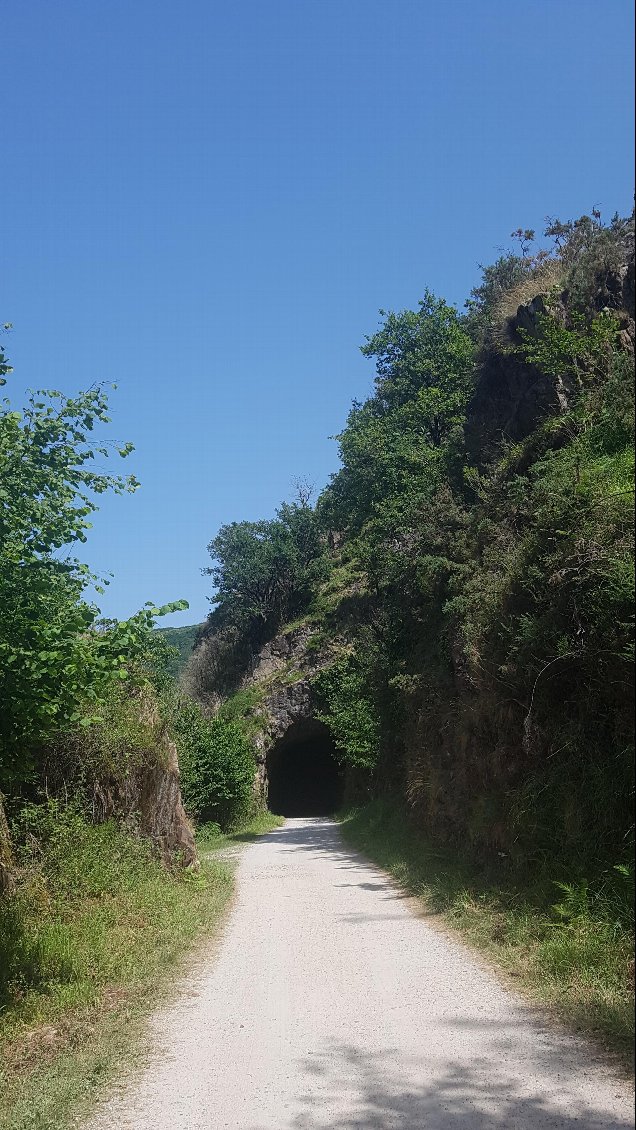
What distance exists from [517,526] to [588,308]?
209 inches

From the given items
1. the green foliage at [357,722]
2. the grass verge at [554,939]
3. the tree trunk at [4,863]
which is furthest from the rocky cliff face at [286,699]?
the tree trunk at [4,863]

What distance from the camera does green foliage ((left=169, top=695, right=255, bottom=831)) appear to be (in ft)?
80.2

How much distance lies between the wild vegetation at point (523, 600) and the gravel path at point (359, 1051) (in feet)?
2.91

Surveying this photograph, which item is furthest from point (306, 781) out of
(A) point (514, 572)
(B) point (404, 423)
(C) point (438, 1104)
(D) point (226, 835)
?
(C) point (438, 1104)

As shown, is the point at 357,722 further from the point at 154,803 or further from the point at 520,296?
the point at 154,803

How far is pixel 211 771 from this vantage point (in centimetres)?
2509

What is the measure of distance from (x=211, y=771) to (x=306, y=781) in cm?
2262

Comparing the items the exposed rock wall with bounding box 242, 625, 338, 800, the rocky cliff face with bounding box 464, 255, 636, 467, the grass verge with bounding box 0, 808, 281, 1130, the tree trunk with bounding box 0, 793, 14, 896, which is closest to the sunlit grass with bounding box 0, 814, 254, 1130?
the grass verge with bounding box 0, 808, 281, 1130

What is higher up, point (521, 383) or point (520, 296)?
point (520, 296)

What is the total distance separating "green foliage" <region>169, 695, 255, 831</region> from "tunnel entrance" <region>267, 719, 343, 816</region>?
Result: 1698 cm

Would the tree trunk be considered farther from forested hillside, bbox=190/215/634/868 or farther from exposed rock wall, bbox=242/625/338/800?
exposed rock wall, bbox=242/625/338/800

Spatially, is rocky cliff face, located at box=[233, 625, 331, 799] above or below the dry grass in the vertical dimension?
below

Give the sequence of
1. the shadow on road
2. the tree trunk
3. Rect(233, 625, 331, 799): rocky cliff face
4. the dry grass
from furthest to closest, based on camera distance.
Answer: Rect(233, 625, 331, 799): rocky cliff face
the dry grass
the tree trunk
the shadow on road

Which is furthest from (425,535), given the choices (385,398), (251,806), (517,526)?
(385,398)
